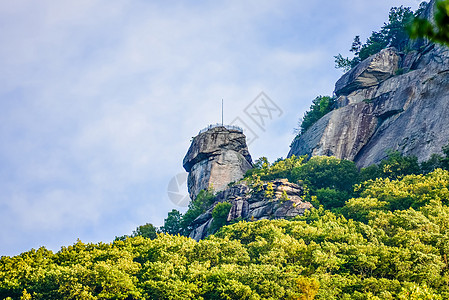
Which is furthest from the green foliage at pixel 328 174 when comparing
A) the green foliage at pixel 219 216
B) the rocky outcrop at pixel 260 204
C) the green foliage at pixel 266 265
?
the green foliage at pixel 266 265

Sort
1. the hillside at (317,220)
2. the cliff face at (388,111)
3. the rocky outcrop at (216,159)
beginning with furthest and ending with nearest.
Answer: the rocky outcrop at (216,159) → the cliff face at (388,111) → the hillside at (317,220)

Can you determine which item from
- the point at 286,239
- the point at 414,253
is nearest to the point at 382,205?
the point at 286,239

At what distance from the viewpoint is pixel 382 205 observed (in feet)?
162

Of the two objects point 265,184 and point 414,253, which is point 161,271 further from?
point 265,184

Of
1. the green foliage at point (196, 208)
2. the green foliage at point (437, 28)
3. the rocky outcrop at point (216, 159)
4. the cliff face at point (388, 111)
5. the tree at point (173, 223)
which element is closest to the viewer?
the green foliage at point (437, 28)

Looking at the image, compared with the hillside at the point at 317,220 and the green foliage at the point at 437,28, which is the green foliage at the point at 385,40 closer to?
the hillside at the point at 317,220

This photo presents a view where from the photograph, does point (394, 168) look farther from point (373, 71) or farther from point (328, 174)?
point (373, 71)

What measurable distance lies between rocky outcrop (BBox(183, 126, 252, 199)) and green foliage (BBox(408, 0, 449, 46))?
65.6 m

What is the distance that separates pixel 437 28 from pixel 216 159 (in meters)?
68.9

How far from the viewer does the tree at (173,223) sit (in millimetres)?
68375

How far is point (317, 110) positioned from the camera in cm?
8044

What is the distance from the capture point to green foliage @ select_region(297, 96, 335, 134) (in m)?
78.7

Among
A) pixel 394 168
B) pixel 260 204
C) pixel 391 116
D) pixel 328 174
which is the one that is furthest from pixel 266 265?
pixel 391 116

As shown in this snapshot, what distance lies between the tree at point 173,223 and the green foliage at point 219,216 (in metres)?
9.79
